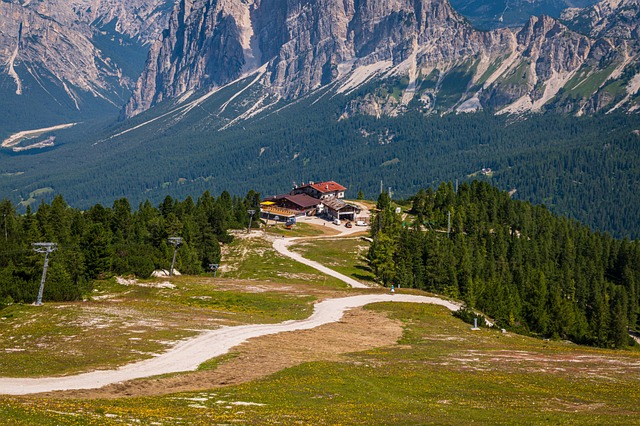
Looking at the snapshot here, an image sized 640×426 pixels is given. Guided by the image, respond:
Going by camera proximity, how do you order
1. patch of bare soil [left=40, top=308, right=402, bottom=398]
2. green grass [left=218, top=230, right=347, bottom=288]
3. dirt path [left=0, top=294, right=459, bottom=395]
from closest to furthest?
dirt path [left=0, top=294, right=459, bottom=395]
patch of bare soil [left=40, top=308, right=402, bottom=398]
green grass [left=218, top=230, right=347, bottom=288]

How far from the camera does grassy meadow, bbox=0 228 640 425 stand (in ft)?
151

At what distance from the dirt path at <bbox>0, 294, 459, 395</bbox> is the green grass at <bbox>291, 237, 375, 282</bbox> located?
49680 mm

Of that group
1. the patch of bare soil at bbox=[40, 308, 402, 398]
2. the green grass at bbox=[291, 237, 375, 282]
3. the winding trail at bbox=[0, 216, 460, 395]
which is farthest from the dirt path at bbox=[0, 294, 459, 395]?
the green grass at bbox=[291, 237, 375, 282]

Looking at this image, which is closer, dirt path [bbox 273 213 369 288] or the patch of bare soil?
the patch of bare soil

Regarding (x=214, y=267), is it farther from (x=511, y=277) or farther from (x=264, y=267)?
(x=511, y=277)

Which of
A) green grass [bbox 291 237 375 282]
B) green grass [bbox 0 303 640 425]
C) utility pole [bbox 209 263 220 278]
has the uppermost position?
green grass [bbox 291 237 375 282]

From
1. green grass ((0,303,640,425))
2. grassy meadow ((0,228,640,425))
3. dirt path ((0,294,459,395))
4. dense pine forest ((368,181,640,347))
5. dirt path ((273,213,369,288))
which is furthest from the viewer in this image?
dirt path ((273,213,369,288))

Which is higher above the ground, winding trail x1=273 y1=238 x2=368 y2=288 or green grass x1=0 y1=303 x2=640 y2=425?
winding trail x1=273 y1=238 x2=368 y2=288

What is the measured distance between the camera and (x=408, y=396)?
177 ft

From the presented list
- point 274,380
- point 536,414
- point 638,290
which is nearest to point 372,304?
point 274,380

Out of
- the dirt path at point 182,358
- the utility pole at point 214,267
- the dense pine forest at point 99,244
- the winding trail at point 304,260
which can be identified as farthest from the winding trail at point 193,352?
the utility pole at point 214,267

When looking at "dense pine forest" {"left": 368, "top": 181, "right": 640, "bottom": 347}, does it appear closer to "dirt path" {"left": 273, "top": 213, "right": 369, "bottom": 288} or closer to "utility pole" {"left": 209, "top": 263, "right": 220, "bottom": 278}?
"dirt path" {"left": 273, "top": 213, "right": 369, "bottom": 288}

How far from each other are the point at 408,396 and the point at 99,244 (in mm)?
77906

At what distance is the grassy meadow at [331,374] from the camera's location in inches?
1809
